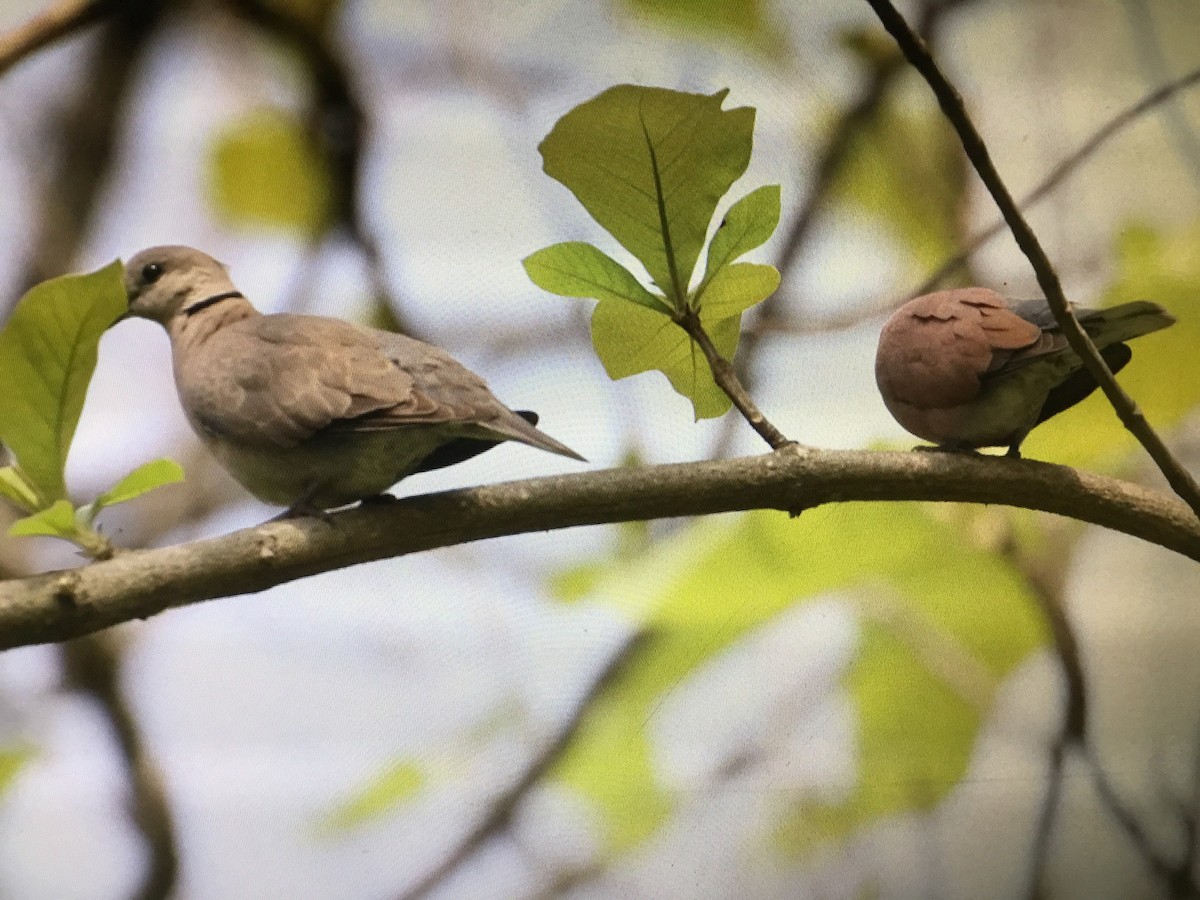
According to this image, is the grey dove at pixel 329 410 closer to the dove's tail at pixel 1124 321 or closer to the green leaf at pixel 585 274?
the green leaf at pixel 585 274

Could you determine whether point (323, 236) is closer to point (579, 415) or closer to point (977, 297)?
point (579, 415)

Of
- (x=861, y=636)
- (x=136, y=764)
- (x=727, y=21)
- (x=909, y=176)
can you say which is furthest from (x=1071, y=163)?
(x=136, y=764)

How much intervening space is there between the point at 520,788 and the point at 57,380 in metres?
0.40

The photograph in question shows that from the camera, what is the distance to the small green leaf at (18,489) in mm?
475

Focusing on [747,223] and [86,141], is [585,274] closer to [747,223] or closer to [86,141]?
[747,223]

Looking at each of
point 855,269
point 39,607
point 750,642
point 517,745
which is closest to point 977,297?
point 855,269

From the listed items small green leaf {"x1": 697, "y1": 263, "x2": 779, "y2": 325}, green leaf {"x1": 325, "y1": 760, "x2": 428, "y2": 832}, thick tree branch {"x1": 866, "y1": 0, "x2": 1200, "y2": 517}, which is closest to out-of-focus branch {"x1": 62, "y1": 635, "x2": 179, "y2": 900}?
green leaf {"x1": 325, "y1": 760, "x2": 428, "y2": 832}

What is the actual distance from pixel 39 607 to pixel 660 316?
0.33 m

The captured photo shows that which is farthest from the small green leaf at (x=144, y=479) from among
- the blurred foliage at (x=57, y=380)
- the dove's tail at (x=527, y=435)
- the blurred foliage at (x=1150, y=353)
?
the blurred foliage at (x=1150, y=353)

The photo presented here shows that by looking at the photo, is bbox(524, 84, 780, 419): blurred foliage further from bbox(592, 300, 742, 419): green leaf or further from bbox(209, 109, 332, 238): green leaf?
bbox(209, 109, 332, 238): green leaf

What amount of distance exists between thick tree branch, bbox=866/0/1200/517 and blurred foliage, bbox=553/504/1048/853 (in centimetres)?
24

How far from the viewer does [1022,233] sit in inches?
18.5

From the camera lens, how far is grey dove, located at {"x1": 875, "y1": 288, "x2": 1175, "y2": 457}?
58 centimetres

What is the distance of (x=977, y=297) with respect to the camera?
0.63 m
